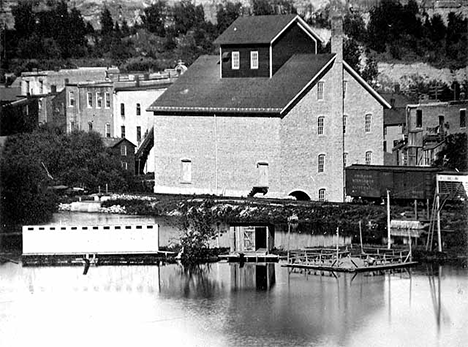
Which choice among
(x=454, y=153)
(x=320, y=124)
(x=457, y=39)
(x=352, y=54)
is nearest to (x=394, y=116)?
(x=454, y=153)

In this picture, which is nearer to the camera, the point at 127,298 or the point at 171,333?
the point at 171,333

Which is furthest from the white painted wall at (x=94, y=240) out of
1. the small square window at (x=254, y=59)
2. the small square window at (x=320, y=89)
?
the small square window at (x=254, y=59)

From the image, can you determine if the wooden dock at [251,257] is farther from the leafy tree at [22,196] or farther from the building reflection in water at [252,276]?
the leafy tree at [22,196]

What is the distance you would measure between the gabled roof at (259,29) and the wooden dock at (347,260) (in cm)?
1371

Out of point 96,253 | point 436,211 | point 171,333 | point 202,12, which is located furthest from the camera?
point 202,12

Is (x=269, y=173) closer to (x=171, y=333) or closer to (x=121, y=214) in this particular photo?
(x=121, y=214)

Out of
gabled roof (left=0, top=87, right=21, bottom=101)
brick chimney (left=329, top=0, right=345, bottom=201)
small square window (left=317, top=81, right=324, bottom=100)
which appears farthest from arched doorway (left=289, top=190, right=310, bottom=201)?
gabled roof (left=0, top=87, right=21, bottom=101)

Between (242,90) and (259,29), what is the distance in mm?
2148

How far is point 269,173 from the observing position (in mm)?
56281

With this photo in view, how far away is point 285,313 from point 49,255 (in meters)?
9.80

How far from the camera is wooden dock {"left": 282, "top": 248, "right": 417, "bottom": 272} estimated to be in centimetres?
4325

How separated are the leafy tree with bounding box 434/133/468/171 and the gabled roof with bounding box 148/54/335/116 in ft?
18.7

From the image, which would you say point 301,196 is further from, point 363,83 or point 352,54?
point 352,54

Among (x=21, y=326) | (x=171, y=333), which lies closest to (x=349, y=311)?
(x=171, y=333)
